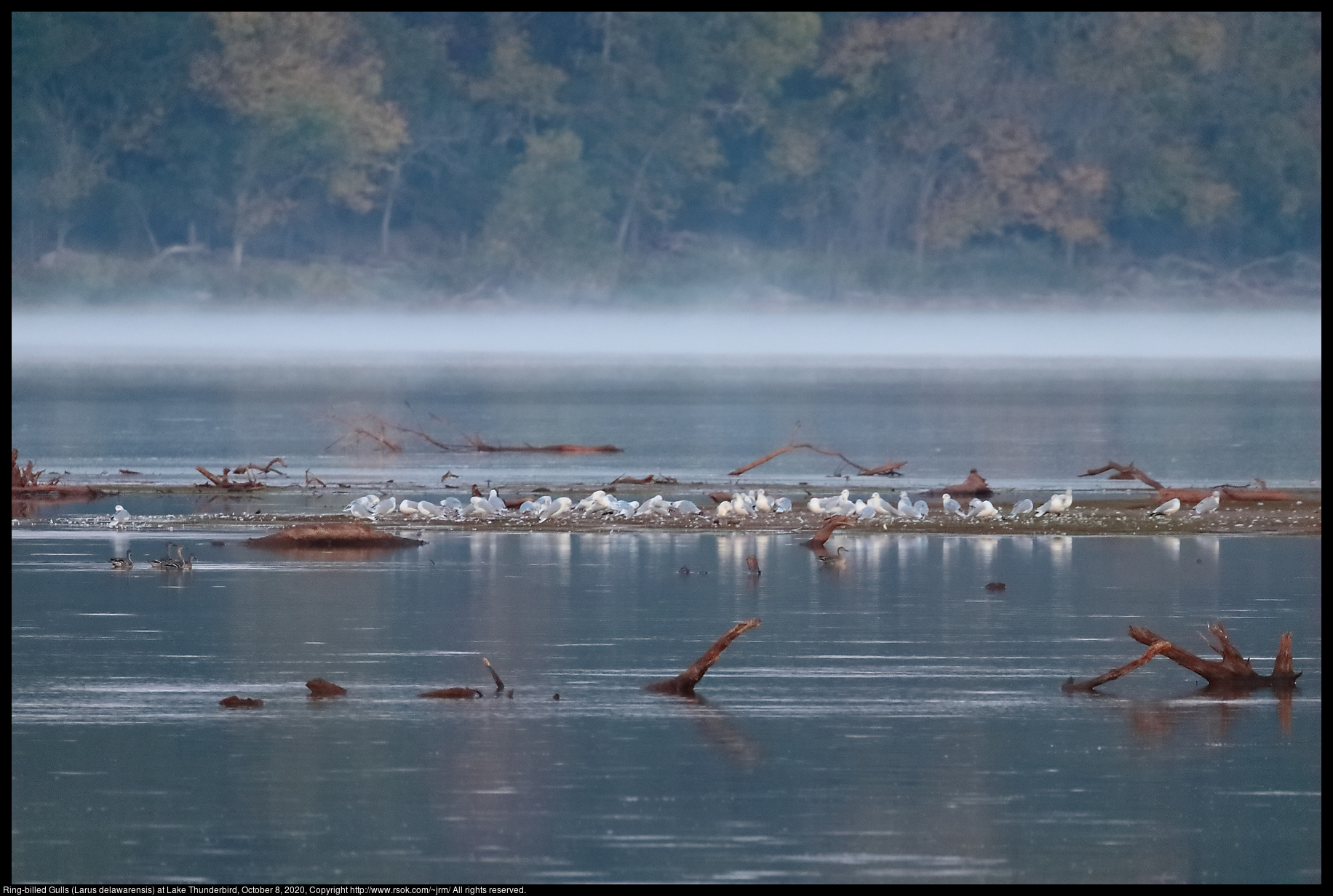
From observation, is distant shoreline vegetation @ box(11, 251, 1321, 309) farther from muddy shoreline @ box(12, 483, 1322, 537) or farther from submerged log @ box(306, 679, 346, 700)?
submerged log @ box(306, 679, 346, 700)

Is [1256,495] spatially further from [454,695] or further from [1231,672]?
[454,695]

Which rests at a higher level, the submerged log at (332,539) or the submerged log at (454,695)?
the submerged log at (332,539)

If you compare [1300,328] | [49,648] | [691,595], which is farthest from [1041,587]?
[1300,328]

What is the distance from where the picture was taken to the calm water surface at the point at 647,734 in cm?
800

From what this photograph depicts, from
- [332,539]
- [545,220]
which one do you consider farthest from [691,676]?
[545,220]

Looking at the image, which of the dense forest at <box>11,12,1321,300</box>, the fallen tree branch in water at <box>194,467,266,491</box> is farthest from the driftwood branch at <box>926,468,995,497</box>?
the dense forest at <box>11,12,1321,300</box>

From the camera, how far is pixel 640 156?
264ft

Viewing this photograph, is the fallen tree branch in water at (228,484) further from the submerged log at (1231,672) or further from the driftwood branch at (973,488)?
the submerged log at (1231,672)

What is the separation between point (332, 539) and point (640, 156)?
65.3m

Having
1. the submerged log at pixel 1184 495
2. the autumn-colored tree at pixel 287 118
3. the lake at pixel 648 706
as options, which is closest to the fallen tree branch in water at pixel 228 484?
the lake at pixel 648 706

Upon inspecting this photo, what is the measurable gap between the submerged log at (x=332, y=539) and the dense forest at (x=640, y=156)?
62.1m

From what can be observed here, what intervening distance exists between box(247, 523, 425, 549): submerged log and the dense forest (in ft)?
204

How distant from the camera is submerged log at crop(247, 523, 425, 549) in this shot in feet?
52.1
